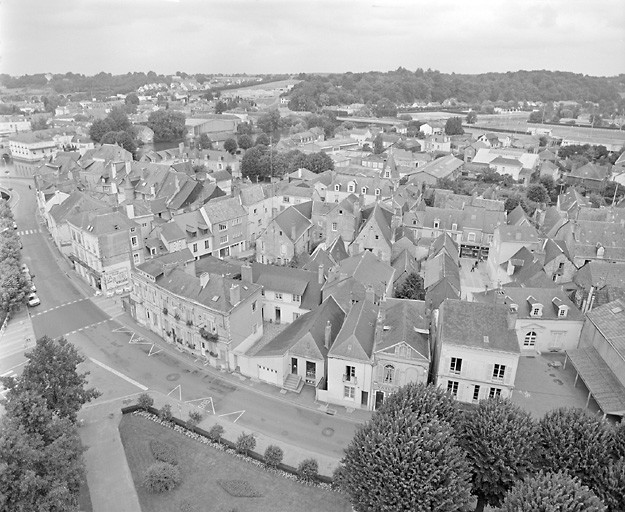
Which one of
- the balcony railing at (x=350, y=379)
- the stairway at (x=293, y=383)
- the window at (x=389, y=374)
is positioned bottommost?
the stairway at (x=293, y=383)

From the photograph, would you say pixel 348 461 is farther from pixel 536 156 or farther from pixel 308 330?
pixel 536 156

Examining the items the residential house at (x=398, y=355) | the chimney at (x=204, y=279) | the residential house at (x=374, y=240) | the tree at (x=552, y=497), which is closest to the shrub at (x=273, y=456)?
the residential house at (x=398, y=355)

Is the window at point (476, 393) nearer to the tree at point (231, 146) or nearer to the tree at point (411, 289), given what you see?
the tree at point (411, 289)

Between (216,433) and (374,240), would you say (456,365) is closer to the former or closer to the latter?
(216,433)

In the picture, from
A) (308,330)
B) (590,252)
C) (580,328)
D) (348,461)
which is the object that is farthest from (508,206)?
(348,461)

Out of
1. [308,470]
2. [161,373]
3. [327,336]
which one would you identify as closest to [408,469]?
[308,470]

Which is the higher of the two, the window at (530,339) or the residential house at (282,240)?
the residential house at (282,240)
